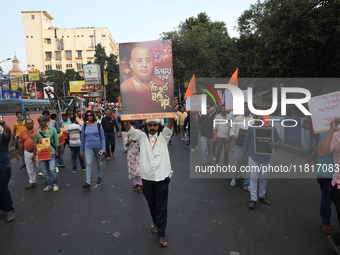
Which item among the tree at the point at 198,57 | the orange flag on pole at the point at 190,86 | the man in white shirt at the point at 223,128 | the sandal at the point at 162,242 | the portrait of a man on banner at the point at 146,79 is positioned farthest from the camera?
the tree at the point at 198,57

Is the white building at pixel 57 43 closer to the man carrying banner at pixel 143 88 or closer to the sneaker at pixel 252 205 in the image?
the sneaker at pixel 252 205

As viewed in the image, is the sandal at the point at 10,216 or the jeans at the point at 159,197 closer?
the jeans at the point at 159,197

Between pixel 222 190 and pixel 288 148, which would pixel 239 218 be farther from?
pixel 288 148

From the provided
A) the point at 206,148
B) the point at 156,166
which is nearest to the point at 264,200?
the point at 156,166

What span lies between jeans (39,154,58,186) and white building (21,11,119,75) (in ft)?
269

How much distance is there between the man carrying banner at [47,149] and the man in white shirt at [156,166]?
10.0 ft

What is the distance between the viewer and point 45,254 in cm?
340

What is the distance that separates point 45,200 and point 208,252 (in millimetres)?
3608

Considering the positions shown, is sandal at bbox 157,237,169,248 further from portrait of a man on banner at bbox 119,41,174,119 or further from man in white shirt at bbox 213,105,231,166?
man in white shirt at bbox 213,105,231,166

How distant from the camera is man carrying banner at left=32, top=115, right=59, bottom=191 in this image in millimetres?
5750

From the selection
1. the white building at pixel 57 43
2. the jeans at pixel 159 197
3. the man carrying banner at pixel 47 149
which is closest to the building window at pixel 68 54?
the white building at pixel 57 43

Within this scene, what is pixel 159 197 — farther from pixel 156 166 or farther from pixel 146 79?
pixel 146 79

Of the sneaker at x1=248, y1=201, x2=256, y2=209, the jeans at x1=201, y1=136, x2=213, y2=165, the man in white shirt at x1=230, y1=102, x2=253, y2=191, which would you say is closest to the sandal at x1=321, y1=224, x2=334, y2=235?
the sneaker at x1=248, y1=201, x2=256, y2=209

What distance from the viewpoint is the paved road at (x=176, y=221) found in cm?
349
